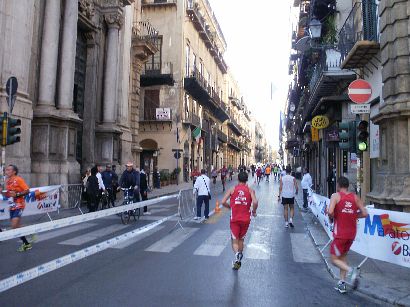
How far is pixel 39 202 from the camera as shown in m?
12.0

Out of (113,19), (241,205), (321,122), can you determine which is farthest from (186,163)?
(241,205)

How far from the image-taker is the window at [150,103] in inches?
1543

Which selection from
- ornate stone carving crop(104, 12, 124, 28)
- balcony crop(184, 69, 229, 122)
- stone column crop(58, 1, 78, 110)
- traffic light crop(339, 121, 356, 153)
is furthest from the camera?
balcony crop(184, 69, 229, 122)

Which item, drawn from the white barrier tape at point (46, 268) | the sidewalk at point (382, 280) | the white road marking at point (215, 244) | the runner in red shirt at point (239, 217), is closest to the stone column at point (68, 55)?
the white road marking at point (215, 244)

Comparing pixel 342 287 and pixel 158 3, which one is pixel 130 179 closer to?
pixel 342 287

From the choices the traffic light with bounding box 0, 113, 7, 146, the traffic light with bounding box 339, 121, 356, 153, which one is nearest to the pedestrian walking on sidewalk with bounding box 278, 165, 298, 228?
the traffic light with bounding box 339, 121, 356, 153

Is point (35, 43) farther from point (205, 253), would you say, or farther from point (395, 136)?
point (395, 136)

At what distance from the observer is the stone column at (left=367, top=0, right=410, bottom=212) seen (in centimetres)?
951

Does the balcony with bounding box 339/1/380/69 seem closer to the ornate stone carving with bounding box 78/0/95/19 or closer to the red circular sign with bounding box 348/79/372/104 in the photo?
the red circular sign with bounding box 348/79/372/104

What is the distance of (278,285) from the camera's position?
6250 mm

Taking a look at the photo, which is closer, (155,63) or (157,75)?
(157,75)

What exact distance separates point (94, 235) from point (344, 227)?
6.37m

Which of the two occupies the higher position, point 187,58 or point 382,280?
point 187,58

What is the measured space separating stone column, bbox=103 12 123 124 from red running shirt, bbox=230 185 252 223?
15688 millimetres
